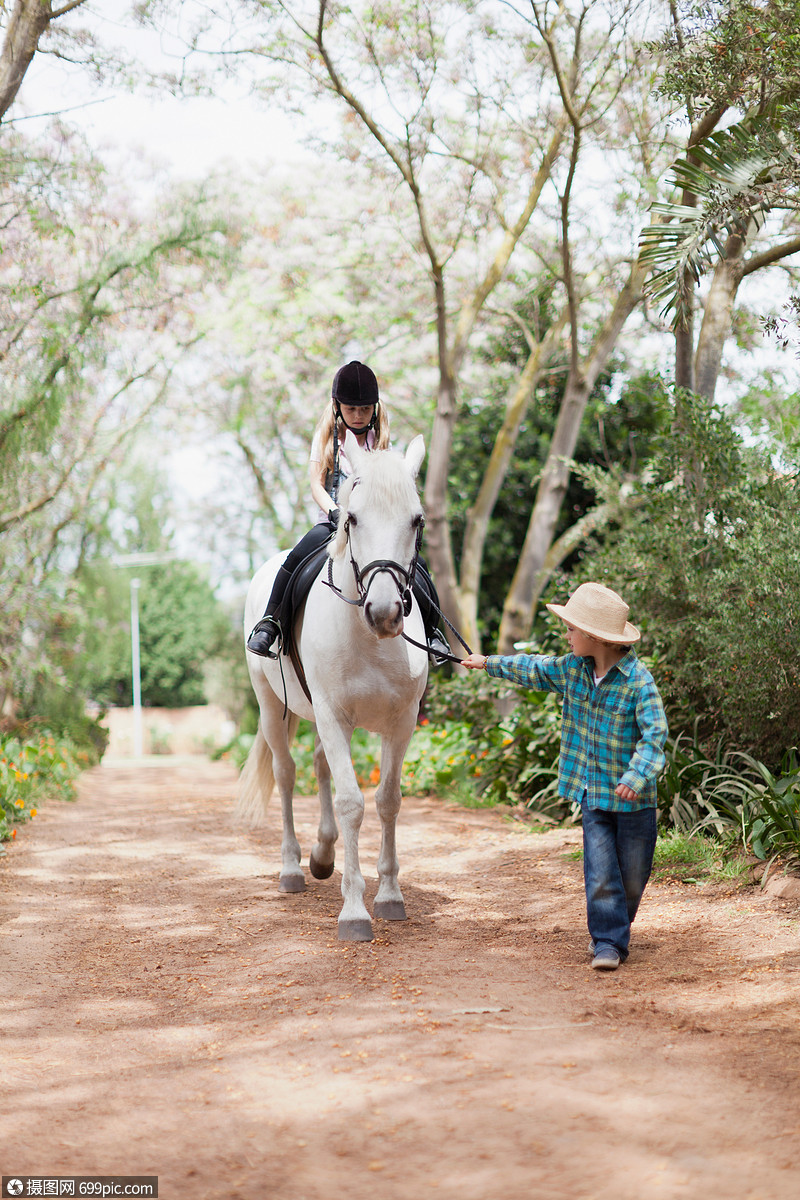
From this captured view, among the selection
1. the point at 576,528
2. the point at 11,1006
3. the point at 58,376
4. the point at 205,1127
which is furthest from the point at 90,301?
the point at 205,1127

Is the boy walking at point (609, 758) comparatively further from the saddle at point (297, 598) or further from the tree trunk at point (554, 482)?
the tree trunk at point (554, 482)

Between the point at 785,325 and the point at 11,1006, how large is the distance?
→ 5991 mm

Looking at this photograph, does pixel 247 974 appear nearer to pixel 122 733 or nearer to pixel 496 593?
pixel 496 593

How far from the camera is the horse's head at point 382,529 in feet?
13.5

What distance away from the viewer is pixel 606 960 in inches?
164

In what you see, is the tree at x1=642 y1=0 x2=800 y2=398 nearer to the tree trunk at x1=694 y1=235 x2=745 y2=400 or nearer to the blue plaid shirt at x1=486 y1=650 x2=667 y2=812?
the tree trunk at x1=694 y1=235 x2=745 y2=400

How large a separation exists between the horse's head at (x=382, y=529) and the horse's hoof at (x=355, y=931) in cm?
148

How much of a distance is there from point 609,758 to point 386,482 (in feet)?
5.18

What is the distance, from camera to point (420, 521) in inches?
175

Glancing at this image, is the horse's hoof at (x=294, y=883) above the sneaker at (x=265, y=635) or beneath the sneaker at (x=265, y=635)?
beneath

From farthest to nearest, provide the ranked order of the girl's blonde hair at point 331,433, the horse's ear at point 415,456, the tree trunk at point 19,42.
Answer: the tree trunk at point 19,42
the girl's blonde hair at point 331,433
the horse's ear at point 415,456

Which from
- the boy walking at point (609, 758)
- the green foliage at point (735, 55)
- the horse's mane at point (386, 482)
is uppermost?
the green foliage at point (735, 55)

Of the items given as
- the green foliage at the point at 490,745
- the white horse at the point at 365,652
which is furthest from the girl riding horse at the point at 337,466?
the green foliage at the point at 490,745

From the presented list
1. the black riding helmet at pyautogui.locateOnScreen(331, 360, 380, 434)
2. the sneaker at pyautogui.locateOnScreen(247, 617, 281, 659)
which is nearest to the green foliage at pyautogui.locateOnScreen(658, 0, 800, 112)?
the black riding helmet at pyautogui.locateOnScreen(331, 360, 380, 434)
